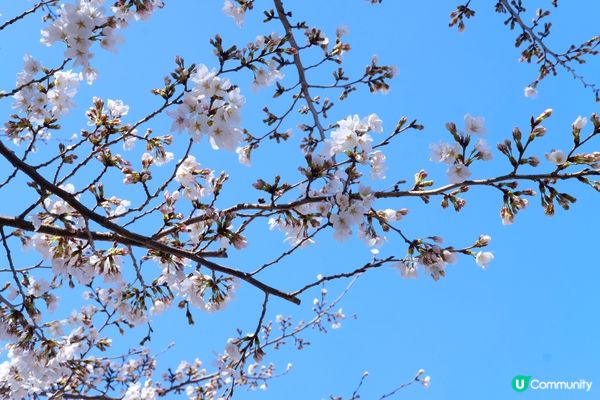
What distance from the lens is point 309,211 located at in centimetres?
273

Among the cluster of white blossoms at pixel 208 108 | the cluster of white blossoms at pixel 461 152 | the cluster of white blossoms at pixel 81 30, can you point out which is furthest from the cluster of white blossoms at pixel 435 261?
the cluster of white blossoms at pixel 81 30

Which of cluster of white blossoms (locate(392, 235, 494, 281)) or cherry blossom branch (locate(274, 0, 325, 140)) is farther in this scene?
cherry blossom branch (locate(274, 0, 325, 140))

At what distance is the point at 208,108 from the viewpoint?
2.24 metres

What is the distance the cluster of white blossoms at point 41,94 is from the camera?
3186mm

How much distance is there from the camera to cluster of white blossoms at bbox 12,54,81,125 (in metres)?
3.19

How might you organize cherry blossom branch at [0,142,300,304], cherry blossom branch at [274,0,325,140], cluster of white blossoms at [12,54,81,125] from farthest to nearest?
cherry blossom branch at [274,0,325,140]
cluster of white blossoms at [12,54,81,125]
cherry blossom branch at [0,142,300,304]

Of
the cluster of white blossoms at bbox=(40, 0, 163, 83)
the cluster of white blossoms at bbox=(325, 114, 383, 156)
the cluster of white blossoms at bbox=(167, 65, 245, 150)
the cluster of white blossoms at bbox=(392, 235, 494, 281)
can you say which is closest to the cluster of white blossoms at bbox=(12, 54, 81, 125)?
the cluster of white blossoms at bbox=(40, 0, 163, 83)

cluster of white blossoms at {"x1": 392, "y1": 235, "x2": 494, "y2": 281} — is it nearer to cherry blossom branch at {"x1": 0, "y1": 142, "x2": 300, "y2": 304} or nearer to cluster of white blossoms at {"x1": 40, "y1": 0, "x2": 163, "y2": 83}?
cherry blossom branch at {"x1": 0, "y1": 142, "x2": 300, "y2": 304}

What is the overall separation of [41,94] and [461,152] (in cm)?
275

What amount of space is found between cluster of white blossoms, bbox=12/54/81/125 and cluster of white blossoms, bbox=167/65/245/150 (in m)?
1.46

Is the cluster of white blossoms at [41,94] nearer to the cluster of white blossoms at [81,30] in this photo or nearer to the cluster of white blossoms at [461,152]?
the cluster of white blossoms at [81,30]

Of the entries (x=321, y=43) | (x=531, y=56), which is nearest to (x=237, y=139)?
(x=321, y=43)

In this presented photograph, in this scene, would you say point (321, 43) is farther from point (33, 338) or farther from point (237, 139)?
point (33, 338)

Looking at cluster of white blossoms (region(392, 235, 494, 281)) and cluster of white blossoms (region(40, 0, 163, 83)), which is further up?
cluster of white blossoms (region(40, 0, 163, 83))
